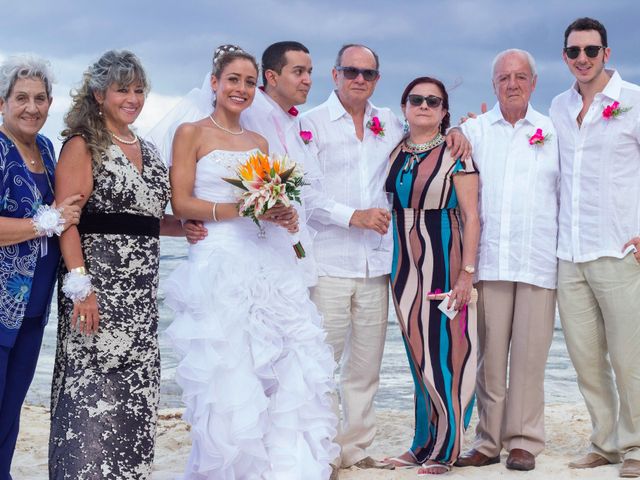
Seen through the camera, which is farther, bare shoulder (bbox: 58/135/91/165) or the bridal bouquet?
the bridal bouquet

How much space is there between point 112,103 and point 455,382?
318 centimetres

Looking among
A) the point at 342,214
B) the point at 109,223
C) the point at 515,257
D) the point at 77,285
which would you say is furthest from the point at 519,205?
the point at 77,285

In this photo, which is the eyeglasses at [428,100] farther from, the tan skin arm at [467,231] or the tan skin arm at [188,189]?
the tan skin arm at [188,189]

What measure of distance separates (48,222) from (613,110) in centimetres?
406

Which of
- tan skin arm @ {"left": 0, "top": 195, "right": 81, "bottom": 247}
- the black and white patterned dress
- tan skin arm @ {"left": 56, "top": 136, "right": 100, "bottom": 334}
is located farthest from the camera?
the black and white patterned dress

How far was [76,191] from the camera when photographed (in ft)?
15.2

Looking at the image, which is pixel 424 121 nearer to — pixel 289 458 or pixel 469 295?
pixel 469 295

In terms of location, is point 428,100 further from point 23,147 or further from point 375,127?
point 23,147

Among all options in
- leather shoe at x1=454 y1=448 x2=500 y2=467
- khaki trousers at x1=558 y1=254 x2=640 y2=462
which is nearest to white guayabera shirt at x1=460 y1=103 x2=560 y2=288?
khaki trousers at x1=558 y1=254 x2=640 y2=462

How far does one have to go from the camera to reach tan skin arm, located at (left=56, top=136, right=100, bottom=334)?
182 inches

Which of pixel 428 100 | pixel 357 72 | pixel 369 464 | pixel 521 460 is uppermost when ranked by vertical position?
pixel 357 72

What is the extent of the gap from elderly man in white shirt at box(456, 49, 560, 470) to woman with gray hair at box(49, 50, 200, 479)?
2.63m

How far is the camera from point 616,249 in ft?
20.3

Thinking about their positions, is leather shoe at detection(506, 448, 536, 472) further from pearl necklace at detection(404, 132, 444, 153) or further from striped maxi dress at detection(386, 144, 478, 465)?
pearl necklace at detection(404, 132, 444, 153)
